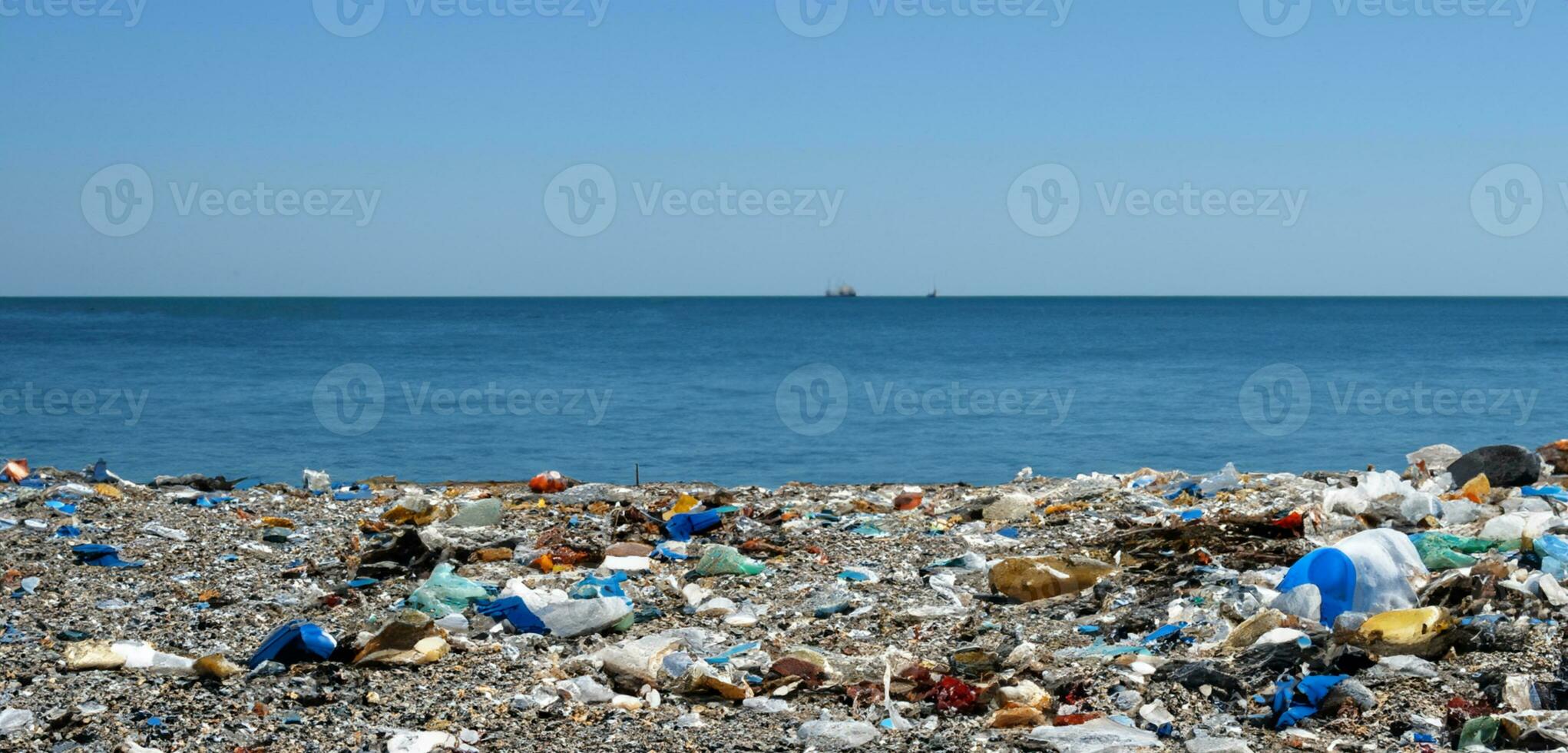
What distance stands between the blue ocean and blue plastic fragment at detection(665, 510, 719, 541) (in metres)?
9.64

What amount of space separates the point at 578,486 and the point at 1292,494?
6.01 metres

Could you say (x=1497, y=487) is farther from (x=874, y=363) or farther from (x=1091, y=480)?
(x=874, y=363)

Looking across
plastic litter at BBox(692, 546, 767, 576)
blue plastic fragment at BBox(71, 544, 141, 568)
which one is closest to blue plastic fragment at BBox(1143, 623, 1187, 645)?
plastic litter at BBox(692, 546, 767, 576)

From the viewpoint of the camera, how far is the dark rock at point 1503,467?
873 centimetres

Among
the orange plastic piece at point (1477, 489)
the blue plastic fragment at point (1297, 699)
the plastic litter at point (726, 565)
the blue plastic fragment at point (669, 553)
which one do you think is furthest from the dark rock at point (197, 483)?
the orange plastic piece at point (1477, 489)

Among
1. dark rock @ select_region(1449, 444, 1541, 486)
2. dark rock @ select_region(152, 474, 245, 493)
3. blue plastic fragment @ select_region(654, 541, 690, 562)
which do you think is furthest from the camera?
dark rock @ select_region(152, 474, 245, 493)

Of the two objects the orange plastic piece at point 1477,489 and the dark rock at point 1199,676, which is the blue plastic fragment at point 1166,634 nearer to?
the dark rock at point 1199,676

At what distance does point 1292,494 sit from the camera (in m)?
9.05

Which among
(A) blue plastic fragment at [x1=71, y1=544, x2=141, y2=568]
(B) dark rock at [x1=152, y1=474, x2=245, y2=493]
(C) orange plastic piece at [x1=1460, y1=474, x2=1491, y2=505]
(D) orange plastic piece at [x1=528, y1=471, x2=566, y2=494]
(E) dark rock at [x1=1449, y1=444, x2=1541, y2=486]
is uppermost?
(E) dark rock at [x1=1449, y1=444, x2=1541, y2=486]

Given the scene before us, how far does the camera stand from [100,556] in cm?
749

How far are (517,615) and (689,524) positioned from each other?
248 cm

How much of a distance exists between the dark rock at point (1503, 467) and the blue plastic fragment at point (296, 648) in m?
7.88

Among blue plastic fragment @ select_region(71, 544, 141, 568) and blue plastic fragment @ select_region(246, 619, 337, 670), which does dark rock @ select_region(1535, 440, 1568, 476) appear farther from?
blue plastic fragment @ select_region(71, 544, 141, 568)

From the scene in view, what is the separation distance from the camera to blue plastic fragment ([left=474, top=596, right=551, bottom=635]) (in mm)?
5949
